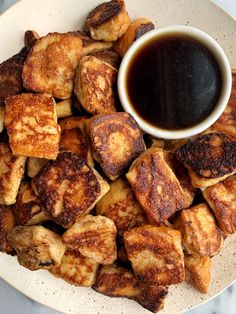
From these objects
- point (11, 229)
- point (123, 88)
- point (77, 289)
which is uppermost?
point (123, 88)

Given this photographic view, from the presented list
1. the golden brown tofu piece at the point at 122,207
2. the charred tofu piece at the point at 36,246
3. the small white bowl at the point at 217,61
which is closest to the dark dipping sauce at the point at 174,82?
the small white bowl at the point at 217,61

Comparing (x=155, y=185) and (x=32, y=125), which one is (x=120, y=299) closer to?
(x=155, y=185)

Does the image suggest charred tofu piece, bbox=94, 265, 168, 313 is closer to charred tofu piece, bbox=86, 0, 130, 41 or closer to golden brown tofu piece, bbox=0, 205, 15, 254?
golden brown tofu piece, bbox=0, 205, 15, 254

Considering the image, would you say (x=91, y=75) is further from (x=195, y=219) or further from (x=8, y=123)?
(x=195, y=219)

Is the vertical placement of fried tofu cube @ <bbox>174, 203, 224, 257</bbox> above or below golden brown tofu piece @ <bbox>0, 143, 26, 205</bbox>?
below

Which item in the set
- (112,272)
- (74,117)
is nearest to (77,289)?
(112,272)

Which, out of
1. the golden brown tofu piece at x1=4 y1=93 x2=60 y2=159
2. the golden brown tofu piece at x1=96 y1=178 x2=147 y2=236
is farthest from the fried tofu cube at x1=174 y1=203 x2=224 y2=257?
the golden brown tofu piece at x1=4 y1=93 x2=60 y2=159
